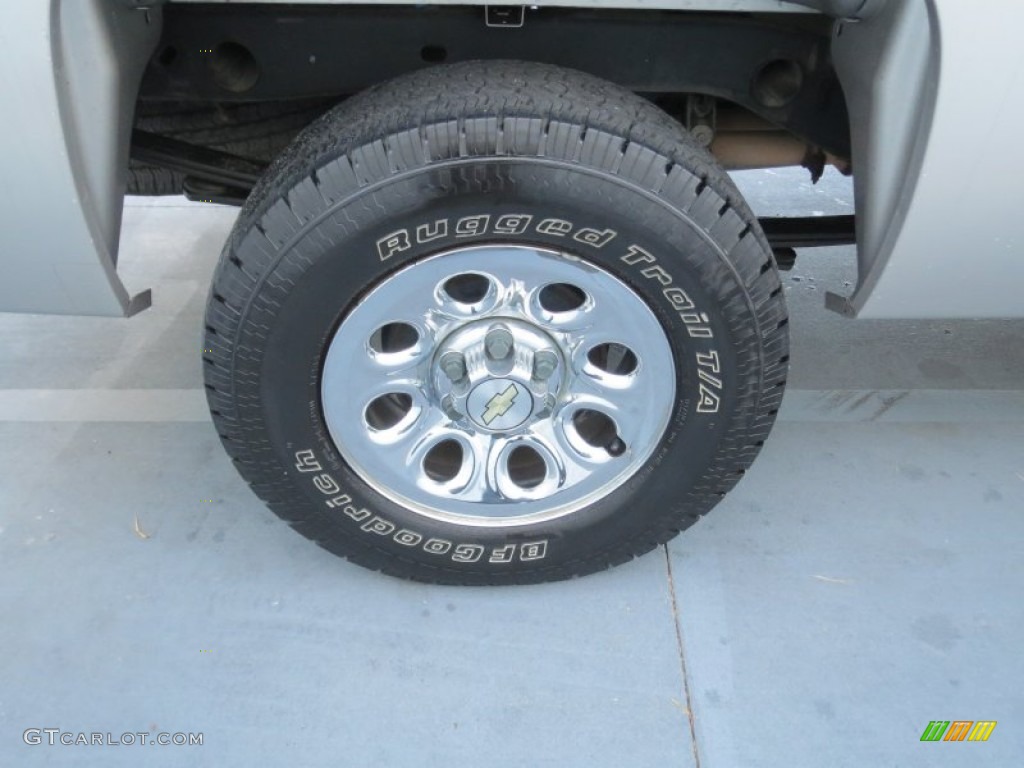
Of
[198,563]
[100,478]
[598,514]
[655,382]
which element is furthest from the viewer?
[100,478]

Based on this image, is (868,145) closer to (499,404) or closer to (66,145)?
(499,404)

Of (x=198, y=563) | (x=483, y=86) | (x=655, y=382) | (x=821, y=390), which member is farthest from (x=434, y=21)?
(x=821, y=390)

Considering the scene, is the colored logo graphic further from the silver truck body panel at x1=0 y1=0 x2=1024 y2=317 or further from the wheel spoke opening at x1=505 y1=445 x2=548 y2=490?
the wheel spoke opening at x1=505 y1=445 x2=548 y2=490

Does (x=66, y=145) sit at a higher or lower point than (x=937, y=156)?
lower

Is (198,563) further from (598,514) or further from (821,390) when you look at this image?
(821,390)

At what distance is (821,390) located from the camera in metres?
2.97

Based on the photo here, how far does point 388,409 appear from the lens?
2213 mm

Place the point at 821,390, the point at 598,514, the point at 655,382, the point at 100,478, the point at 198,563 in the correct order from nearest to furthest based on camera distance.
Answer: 1. the point at 655,382
2. the point at 598,514
3. the point at 198,563
4. the point at 100,478
5. the point at 821,390

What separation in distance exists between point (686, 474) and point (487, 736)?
0.73 metres

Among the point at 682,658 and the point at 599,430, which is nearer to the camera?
the point at 682,658

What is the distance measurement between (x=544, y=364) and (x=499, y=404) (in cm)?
14

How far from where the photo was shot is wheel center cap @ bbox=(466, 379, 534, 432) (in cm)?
199

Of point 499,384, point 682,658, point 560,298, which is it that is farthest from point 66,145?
point 682,658

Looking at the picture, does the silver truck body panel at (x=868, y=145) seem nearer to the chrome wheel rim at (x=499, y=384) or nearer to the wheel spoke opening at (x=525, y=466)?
the chrome wheel rim at (x=499, y=384)
